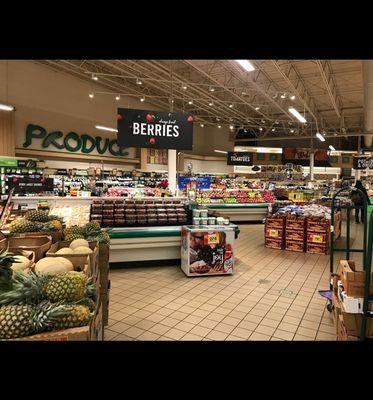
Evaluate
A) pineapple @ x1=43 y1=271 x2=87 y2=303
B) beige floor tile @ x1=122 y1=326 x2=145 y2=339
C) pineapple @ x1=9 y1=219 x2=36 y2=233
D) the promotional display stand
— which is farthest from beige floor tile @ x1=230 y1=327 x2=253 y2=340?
pineapple @ x1=9 y1=219 x2=36 y2=233

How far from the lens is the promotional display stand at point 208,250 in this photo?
5902 mm

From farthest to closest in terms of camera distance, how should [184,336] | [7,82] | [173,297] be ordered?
[7,82] → [173,297] → [184,336]

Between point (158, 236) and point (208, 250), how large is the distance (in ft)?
3.37

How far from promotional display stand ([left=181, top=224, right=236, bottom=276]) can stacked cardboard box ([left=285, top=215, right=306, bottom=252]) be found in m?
2.90

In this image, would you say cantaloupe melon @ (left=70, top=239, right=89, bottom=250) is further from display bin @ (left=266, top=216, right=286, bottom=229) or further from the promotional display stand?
display bin @ (left=266, top=216, right=286, bottom=229)

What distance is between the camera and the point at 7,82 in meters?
12.6

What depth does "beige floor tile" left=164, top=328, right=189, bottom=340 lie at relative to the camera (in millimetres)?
3730

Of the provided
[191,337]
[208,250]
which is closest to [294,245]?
[208,250]

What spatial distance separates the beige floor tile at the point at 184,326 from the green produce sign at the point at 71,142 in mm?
12463
